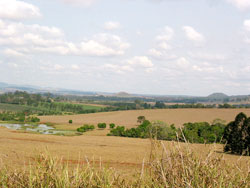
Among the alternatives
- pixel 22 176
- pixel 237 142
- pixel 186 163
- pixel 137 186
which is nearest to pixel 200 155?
pixel 186 163

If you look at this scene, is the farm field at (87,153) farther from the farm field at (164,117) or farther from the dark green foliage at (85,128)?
the farm field at (164,117)

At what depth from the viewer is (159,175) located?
503cm

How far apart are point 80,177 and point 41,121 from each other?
358 ft

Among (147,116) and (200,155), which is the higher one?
(200,155)

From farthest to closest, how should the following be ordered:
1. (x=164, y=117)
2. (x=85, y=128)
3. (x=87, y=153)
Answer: (x=164, y=117) → (x=85, y=128) → (x=87, y=153)

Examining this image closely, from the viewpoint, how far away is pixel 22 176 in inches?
225

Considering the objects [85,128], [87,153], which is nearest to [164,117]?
[85,128]

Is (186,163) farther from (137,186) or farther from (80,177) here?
(80,177)

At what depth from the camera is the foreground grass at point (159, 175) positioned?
454 cm

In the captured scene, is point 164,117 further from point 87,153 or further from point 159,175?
point 159,175

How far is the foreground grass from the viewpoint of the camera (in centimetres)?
454

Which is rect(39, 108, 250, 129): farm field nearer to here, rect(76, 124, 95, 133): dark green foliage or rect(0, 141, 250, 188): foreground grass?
rect(76, 124, 95, 133): dark green foliage

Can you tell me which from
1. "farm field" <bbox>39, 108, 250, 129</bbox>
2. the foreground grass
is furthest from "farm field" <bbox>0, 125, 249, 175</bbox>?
"farm field" <bbox>39, 108, 250, 129</bbox>

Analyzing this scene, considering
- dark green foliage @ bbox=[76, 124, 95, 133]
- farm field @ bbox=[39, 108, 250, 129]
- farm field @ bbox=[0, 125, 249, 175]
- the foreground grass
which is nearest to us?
the foreground grass
